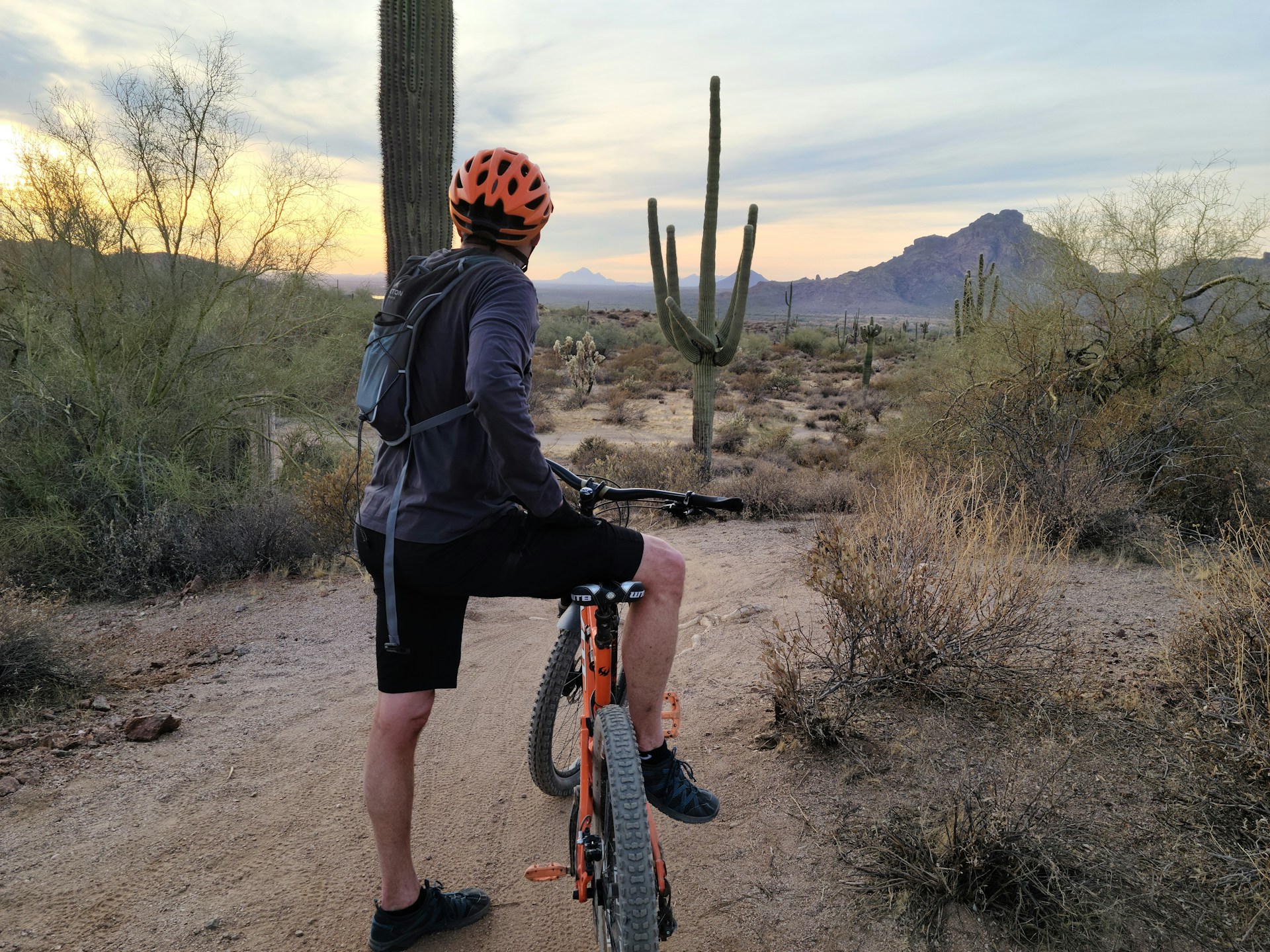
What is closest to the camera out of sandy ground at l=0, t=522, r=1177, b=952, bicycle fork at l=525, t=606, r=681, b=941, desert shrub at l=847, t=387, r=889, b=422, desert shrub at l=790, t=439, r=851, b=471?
bicycle fork at l=525, t=606, r=681, b=941

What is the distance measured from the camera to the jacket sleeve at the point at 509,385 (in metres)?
1.90

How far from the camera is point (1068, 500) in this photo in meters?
6.92

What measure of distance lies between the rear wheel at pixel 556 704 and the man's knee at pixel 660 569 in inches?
12.9

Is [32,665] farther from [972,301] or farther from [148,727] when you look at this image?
[972,301]

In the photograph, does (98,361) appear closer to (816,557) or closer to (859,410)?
(816,557)

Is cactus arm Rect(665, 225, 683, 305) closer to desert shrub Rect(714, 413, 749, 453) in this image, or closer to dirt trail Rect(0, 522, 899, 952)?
desert shrub Rect(714, 413, 749, 453)

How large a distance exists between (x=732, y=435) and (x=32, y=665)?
12917 mm

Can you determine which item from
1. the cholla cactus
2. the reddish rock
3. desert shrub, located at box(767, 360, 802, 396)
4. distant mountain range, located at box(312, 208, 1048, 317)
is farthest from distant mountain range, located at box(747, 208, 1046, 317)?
the reddish rock

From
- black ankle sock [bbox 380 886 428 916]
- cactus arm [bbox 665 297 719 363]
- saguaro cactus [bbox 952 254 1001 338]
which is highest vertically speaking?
saguaro cactus [bbox 952 254 1001 338]

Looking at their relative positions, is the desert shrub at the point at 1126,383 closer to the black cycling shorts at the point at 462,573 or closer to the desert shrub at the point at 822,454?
the desert shrub at the point at 822,454

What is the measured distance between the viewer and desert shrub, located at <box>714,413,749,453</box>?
15.5 meters

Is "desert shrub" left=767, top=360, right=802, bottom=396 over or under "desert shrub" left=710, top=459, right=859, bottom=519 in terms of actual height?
over

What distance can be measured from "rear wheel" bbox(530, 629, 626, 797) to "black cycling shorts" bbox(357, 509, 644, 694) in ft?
1.47

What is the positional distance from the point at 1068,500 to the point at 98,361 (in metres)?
8.98
